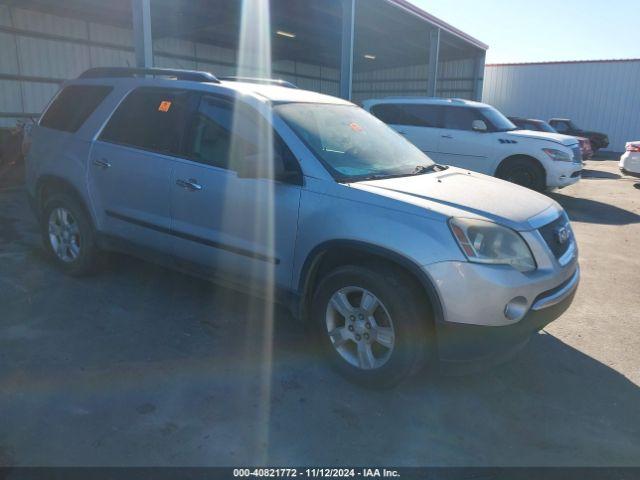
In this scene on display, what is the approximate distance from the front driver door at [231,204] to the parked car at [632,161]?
1076 centimetres

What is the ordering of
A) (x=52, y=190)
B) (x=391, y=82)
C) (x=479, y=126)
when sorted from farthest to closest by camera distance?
(x=391, y=82) < (x=479, y=126) < (x=52, y=190)

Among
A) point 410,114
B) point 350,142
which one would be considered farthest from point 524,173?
point 350,142

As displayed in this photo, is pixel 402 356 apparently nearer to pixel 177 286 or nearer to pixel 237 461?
pixel 237 461

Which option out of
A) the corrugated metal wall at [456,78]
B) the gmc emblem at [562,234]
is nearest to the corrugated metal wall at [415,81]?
the corrugated metal wall at [456,78]

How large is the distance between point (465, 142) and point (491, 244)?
756 cm

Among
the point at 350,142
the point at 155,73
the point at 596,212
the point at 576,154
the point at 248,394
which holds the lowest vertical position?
the point at 248,394

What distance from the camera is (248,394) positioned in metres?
3.12

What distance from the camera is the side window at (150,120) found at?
3965 mm

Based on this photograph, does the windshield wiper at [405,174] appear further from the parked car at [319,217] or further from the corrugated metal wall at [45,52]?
the corrugated metal wall at [45,52]

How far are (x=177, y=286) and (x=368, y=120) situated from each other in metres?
2.34

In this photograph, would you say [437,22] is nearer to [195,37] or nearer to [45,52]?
[195,37]

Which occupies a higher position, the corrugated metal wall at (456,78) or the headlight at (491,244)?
the corrugated metal wall at (456,78)

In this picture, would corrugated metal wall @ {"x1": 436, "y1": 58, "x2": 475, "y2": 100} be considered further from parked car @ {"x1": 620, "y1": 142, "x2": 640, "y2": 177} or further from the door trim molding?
the door trim molding

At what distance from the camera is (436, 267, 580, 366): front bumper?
2.84 m
